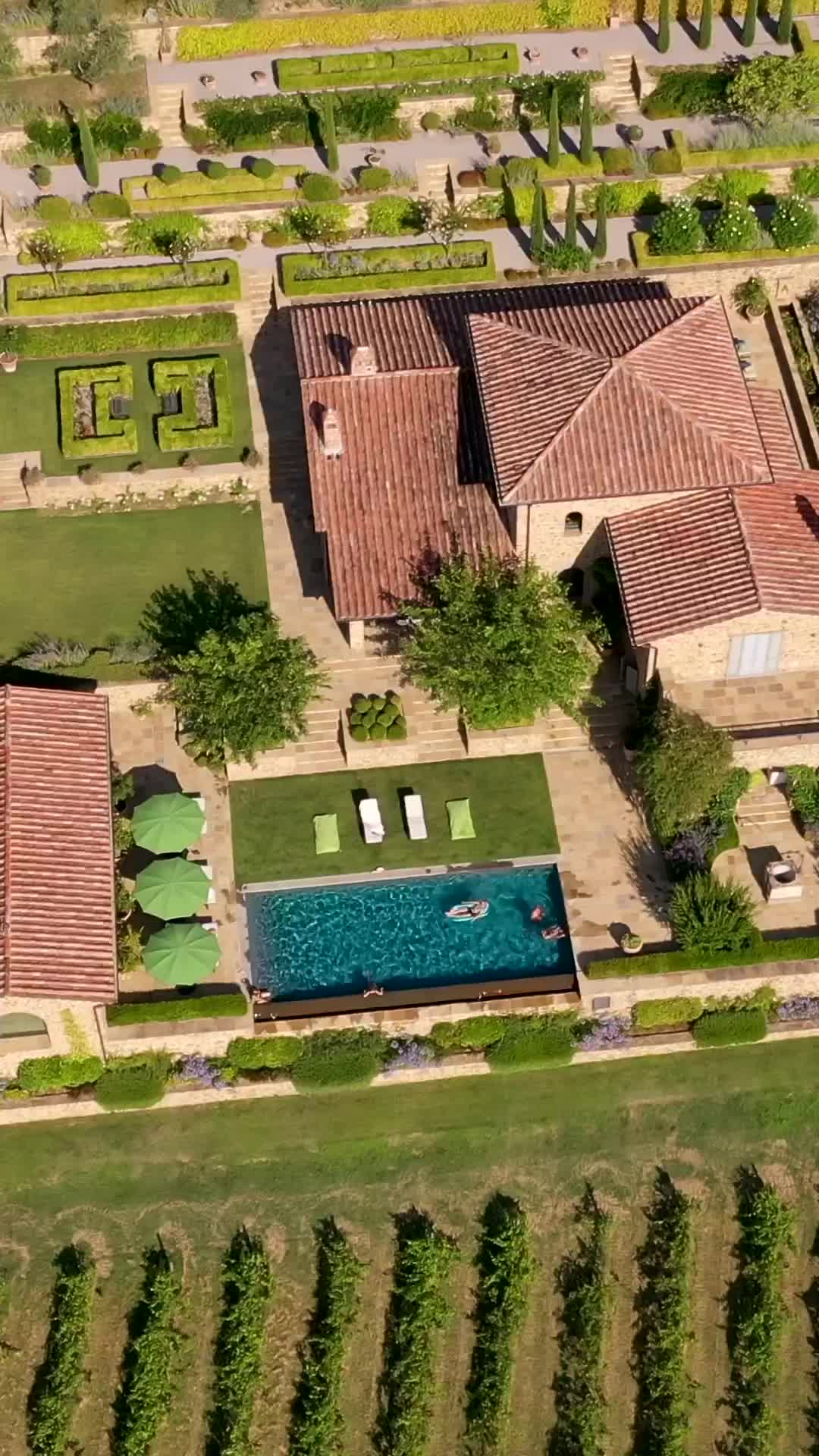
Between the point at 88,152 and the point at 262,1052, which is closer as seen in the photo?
the point at 262,1052

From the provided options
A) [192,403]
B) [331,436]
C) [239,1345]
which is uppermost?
[192,403]

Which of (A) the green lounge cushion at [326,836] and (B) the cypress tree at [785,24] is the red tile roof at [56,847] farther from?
(B) the cypress tree at [785,24]

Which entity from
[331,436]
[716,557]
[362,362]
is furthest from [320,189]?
[716,557]

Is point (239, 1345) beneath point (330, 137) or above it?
beneath

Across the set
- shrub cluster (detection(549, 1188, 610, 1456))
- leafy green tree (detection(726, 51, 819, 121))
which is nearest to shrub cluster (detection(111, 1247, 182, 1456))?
shrub cluster (detection(549, 1188, 610, 1456))

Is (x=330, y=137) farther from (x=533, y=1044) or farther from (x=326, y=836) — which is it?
(x=533, y=1044)

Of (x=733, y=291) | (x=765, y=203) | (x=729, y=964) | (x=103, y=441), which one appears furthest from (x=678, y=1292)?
(x=765, y=203)

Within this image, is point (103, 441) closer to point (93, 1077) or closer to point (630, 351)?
point (630, 351)
